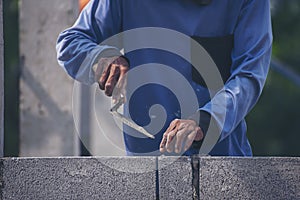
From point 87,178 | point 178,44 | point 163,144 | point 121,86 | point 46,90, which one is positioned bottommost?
point 46,90

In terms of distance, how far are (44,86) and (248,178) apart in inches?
209

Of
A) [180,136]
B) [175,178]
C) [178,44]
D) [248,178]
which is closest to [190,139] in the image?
[180,136]

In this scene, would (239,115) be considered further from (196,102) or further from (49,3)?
(49,3)

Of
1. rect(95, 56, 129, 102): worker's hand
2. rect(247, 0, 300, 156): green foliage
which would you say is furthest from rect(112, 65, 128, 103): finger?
rect(247, 0, 300, 156): green foliage

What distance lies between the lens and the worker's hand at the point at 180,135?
3969mm

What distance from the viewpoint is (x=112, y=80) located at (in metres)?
4.08

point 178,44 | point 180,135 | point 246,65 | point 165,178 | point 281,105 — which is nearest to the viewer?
point 180,135

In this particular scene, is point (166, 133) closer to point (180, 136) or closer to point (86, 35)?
point (180, 136)

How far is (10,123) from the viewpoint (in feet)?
73.8

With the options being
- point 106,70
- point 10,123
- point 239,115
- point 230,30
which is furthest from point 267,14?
point 10,123

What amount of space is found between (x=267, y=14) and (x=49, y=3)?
4694mm

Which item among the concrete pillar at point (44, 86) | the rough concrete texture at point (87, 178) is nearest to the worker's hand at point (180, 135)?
the rough concrete texture at point (87, 178)

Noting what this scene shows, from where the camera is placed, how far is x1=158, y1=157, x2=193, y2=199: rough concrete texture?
13.2 ft

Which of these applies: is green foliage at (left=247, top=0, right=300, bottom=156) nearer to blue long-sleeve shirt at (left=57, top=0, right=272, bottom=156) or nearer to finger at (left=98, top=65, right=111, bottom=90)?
blue long-sleeve shirt at (left=57, top=0, right=272, bottom=156)
